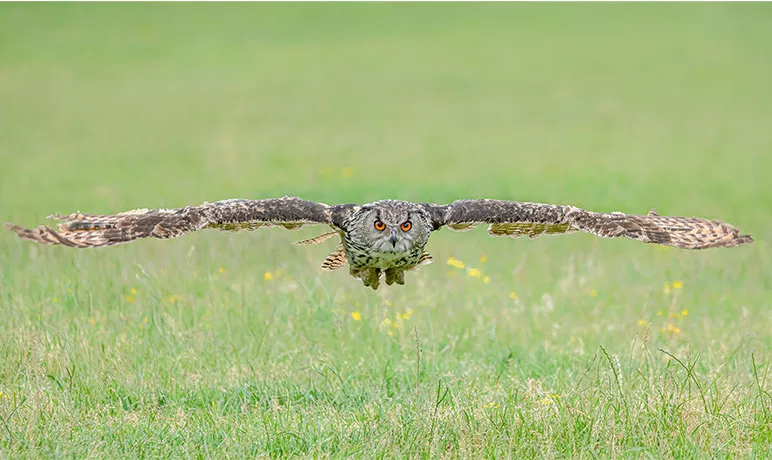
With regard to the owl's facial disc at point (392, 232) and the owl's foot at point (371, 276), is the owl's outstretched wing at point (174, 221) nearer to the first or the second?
the owl's facial disc at point (392, 232)

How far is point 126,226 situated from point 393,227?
2.09 m

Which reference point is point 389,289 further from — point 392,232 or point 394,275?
point 392,232

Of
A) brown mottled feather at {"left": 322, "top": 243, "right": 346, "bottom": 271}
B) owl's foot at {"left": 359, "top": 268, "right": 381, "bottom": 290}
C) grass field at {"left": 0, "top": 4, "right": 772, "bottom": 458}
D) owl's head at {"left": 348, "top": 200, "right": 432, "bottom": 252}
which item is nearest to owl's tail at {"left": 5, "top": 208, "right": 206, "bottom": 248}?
grass field at {"left": 0, "top": 4, "right": 772, "bottom": 458}

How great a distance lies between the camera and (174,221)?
26.0ft

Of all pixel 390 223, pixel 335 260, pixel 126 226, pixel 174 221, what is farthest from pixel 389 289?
pixel 126 226

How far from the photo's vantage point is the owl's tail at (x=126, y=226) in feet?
25.4

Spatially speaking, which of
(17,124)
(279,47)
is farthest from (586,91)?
(17,124)

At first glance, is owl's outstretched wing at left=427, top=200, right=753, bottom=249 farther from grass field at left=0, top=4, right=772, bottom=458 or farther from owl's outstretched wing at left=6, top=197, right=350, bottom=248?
owl's outstretched wing at left=6, top=197, right=350, bottom=248

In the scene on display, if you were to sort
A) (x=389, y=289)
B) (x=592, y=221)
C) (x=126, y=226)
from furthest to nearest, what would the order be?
(x=389, y=289) → (x=592, y=221) → (x=126, y=226)

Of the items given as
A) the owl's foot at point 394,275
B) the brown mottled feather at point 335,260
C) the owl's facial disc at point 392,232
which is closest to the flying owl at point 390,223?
the owl's facial disc at point 392,232

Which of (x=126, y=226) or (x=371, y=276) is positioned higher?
(x=126, y=226)

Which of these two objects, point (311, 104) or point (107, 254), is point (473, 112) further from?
point (107, 254)

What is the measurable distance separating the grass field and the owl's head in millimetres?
1084

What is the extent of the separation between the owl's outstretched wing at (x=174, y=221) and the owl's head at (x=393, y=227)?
49 cm
